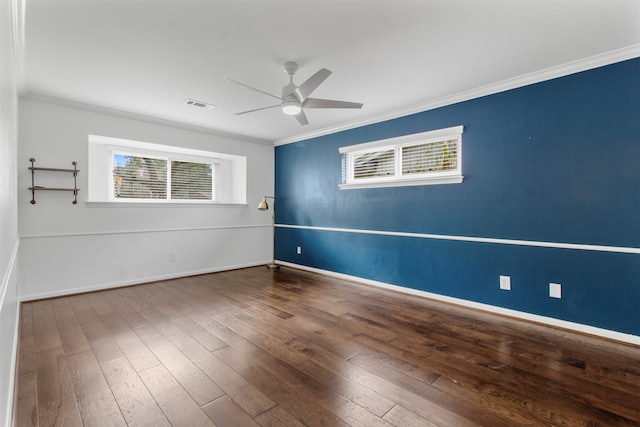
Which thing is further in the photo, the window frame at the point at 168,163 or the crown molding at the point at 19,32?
the window frame at the point at 168,163

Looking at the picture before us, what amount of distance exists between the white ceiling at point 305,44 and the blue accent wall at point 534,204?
0.34 meters

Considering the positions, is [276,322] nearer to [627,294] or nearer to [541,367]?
[541,367]

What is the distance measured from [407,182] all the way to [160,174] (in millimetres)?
3906

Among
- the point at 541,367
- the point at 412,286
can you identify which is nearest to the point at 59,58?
the point at 412,286

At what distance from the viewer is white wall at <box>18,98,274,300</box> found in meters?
3.56

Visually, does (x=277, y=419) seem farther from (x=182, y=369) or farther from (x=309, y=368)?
(x=182, y=369)

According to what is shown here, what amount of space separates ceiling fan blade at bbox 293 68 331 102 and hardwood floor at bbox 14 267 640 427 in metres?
2.15

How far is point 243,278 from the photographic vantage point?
480 cm

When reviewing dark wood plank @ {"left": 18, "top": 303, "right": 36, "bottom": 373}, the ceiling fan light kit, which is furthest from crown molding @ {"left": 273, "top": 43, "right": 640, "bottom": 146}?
dark wood plank @ {"left": 18, "top": 303, "right": 36, "bottom": 373}

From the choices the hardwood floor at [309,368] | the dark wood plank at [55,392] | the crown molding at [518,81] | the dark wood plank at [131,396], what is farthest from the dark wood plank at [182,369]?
the crown molding at [518,81]

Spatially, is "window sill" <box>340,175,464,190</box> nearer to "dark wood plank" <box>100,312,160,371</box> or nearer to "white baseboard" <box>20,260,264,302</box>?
"white baseboard" <box>20,260,264,302</box>

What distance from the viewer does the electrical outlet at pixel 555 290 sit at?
286 centimetres

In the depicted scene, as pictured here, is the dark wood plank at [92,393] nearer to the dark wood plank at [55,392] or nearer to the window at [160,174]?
A: the dark wood plank at [55,392]

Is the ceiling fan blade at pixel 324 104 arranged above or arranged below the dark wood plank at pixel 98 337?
above
